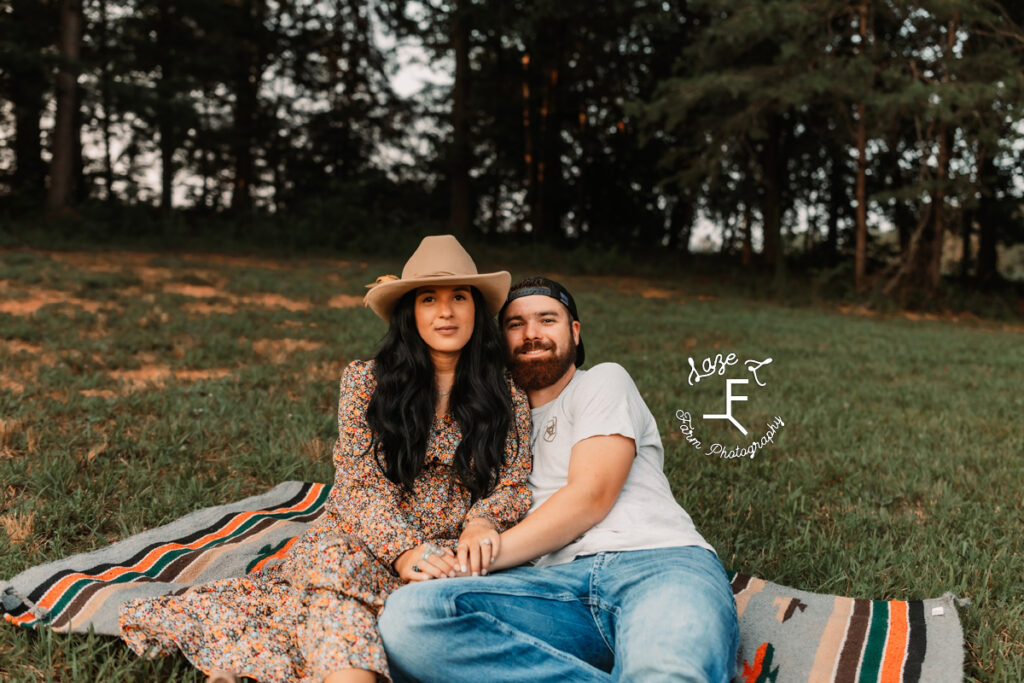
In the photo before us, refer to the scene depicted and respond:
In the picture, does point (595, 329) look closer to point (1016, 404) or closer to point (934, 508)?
point (1016, 404)

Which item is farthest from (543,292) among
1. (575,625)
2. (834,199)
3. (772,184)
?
(834,199)

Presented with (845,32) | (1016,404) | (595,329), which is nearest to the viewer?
(1016,404)

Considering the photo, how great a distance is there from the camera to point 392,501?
8.07ft

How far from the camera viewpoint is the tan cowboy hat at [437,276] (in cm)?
258

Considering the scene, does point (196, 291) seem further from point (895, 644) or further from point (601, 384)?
point (895, 644)

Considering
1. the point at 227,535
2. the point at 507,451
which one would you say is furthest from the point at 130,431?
the point at 507,451

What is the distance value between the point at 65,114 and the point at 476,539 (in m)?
16.6

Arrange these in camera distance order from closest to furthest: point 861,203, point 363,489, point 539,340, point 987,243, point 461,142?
point 363,489 < point 539,340 < point 861,203 < point 461,142 < point 987,243

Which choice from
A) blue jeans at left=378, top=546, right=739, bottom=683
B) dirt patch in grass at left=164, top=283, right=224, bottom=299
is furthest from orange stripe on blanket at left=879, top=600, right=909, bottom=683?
dirt patch in grass at left=164, top=283, right=224, bottom=299

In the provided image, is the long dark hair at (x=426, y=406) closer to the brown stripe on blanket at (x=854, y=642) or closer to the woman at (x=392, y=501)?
the woman at (x=392, y=501)

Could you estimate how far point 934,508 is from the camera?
3555 millimetres

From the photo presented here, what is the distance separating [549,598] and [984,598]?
5.47 ft

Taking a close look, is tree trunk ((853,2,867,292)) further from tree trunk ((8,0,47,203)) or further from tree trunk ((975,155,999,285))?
tree trunk ((8,0,47,203))

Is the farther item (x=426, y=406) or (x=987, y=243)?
(x=987, y=243)
